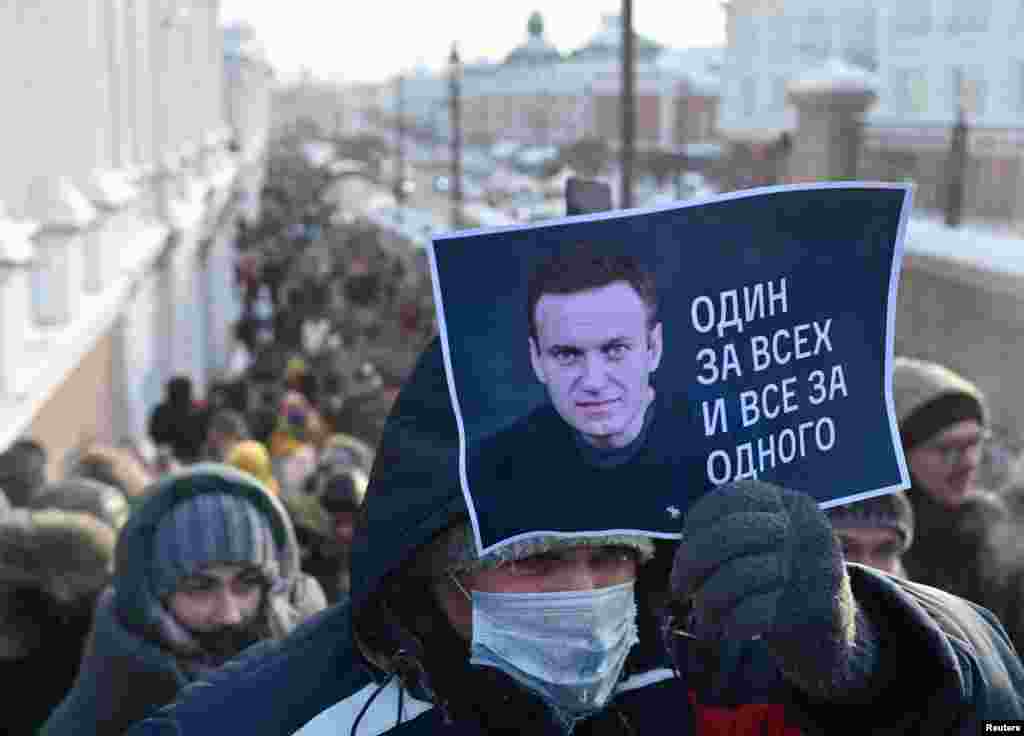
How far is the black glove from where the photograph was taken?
170 cm

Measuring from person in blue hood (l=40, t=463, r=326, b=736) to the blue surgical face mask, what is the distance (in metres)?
1.46

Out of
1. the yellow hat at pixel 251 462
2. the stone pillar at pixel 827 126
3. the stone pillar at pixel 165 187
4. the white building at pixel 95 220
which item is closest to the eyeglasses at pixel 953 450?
the yellow hat at pixel 251 462

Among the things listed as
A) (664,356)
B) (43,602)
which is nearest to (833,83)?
(43,602)

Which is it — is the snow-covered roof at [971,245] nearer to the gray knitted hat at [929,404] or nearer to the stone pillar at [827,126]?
the stone pillar at [827,126]

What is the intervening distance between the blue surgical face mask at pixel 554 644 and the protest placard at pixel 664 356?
0.42ft

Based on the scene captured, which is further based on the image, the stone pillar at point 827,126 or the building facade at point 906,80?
the building facade at point 906,80

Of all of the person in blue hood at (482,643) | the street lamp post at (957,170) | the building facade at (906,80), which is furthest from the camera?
the building facade at (906,80)

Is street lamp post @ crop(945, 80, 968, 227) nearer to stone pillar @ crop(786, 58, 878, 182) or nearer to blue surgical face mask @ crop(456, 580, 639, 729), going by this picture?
stone pillar @ crop(786, 58, 878, 182)

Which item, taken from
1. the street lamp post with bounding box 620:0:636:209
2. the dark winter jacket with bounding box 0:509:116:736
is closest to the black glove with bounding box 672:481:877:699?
the dark winter jacket with bounding box 0:509:116:736

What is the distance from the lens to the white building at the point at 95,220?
9.16 m

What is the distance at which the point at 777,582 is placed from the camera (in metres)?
1.70

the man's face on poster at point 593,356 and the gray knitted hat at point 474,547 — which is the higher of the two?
the man's face on poster at point 593,356

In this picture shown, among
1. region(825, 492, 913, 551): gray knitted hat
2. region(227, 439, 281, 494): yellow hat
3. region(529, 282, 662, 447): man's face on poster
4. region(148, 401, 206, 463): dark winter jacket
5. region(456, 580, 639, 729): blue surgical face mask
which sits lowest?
region(148, 401, 206, 463): dark winter jacket

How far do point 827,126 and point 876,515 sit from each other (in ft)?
29.5
